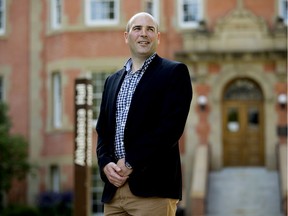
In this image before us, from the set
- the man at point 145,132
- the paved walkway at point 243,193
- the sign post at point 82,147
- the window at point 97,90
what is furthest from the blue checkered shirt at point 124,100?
the window at point 97,90

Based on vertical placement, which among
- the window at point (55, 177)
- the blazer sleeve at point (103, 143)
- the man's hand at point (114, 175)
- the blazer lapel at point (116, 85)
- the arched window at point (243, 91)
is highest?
the blazer lapel at point (116, 85)

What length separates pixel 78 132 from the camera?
2070 centimetres

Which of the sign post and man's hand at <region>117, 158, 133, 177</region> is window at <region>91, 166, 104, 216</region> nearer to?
the sign post

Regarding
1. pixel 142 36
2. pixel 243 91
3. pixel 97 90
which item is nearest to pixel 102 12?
pixel 97 90

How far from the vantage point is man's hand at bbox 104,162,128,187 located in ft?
16.1

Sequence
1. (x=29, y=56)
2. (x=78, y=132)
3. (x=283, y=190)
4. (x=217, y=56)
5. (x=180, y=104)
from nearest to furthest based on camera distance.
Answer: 1. (x=180, y=104)
2. (x=78, y=132)
3. (x=283, y=190)
4. (x=217, y=56)
5. (x=29, y=56)

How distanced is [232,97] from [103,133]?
23.2 m

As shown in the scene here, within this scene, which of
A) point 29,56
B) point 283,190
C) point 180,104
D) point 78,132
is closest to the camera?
point 180,104

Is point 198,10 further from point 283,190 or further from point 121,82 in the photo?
point 121,82

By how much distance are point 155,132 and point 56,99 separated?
80.6 feet

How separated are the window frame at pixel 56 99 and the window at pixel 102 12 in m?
2.12

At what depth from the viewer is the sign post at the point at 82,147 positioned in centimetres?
1941

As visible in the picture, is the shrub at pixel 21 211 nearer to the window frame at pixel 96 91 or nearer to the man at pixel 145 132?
the window frame at pixel 96 91

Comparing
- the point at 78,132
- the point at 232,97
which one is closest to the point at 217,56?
the point at 232,97
